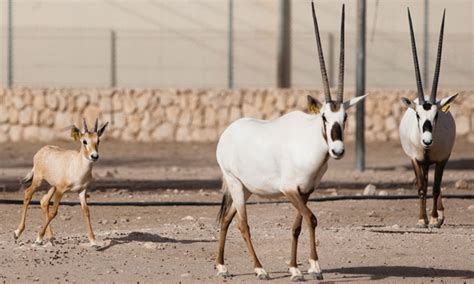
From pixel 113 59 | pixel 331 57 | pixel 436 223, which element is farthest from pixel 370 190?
pixel 113 59

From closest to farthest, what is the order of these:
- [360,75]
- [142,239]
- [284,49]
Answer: [142,239] → [360,75] → [284,49]

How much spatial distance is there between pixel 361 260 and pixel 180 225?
3.33 m

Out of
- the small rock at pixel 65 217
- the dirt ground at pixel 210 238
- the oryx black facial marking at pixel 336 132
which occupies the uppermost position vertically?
the oryx black facial marking at pixel 336 132

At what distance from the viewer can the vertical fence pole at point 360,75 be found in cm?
2328

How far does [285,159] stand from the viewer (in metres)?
12.5

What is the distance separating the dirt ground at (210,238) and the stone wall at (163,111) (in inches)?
264

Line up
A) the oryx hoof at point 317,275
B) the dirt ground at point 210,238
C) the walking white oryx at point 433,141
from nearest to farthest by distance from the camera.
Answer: the oryx hoof at point 317,275 < the dirt ground at point 210,238 < the walking white oryx at point 433,141

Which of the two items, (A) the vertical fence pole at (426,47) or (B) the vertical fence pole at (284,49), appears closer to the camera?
(A) the vertical fence pole at (426,47)

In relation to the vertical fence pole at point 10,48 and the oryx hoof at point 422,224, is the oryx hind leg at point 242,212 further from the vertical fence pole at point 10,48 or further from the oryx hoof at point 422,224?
the vertical fence pole at point 10,48

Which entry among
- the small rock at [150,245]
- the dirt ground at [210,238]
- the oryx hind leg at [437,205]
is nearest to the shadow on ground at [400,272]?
the dirt ground at [210,238]

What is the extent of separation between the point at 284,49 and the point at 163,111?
10.5ft

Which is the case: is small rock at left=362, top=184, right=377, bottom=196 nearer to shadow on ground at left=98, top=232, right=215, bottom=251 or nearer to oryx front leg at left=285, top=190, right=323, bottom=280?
shadow on ground at left=98, top=232, right=215, bottom=251

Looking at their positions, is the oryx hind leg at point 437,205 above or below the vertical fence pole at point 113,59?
below

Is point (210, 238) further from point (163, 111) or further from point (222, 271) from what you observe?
point (163, 111)
